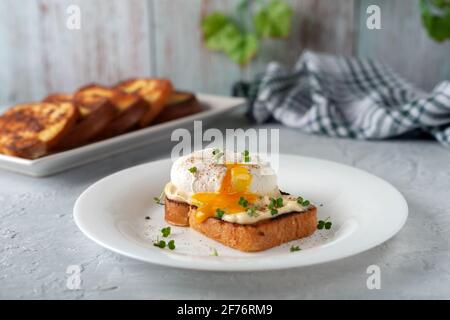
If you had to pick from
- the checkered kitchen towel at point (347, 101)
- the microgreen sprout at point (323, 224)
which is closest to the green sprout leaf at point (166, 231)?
the microgreen sprout at point (323, 224)

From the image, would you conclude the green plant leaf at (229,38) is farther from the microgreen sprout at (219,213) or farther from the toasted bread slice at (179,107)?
the microgreen sprout at (219,213)

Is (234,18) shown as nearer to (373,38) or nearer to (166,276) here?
(373,38)

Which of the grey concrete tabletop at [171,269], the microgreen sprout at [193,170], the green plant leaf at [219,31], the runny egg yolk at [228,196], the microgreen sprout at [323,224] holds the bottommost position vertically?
the grey concrete tabletop at [171,269]

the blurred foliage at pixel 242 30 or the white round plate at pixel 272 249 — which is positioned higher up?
the blurred foliage at pixel 242 30

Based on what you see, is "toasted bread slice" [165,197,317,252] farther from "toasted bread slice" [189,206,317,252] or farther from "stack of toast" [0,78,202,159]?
"stack of toast" [0,78,202,159]

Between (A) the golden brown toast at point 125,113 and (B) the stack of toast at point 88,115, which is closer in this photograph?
(B) the stack of toast at point 88,115

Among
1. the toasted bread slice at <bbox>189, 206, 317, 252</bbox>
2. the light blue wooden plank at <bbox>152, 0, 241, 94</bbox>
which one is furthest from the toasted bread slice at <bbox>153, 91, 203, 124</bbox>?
the toasted bread slice at <bbox>189, 206, 317, 252</bbox>
